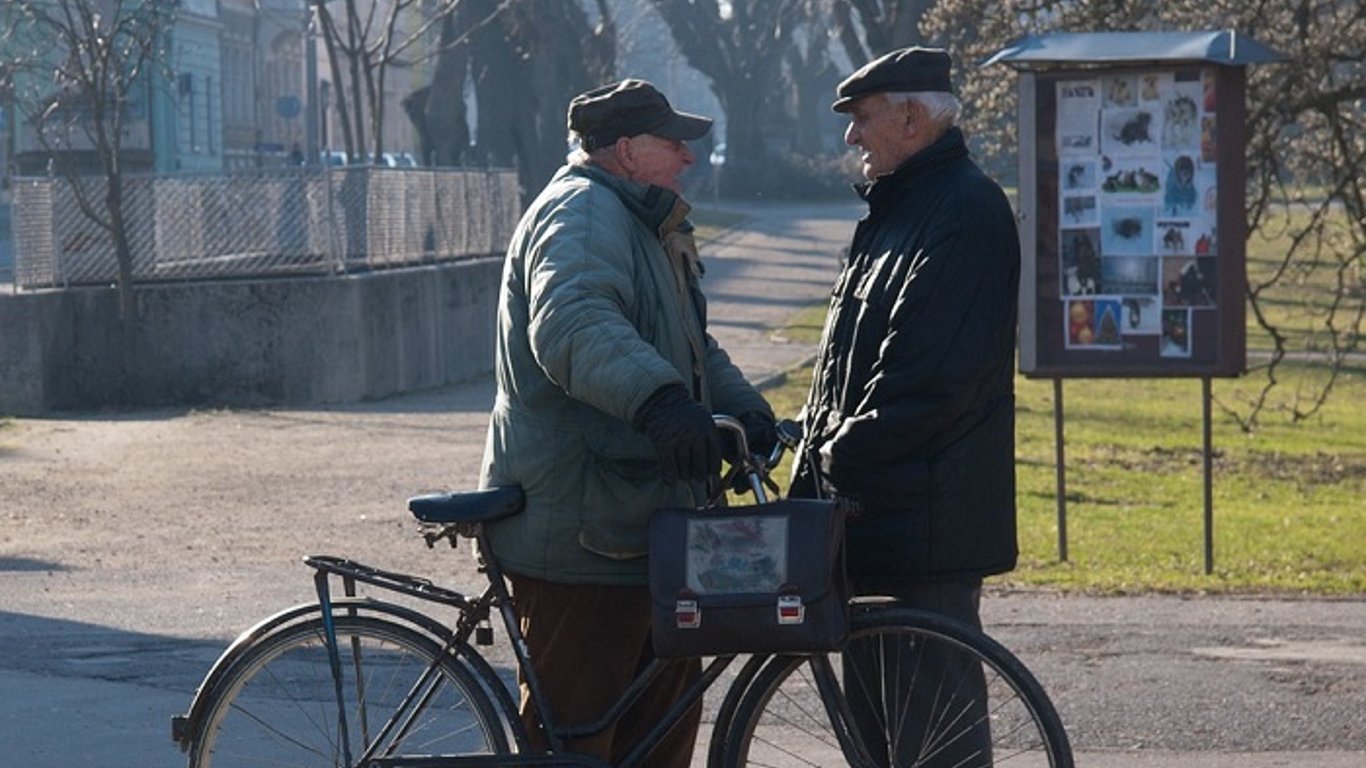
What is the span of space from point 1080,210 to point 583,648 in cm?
579

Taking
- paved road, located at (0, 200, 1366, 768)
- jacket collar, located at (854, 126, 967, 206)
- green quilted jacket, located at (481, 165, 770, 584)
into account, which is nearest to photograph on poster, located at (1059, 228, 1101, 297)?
paved road, located at (0, 200, 1366, 768)

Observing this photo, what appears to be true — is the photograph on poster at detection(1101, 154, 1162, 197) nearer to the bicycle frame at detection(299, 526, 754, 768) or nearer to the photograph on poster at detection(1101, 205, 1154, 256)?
the photograph on poster at detection(1101, 205, 1154, 256)

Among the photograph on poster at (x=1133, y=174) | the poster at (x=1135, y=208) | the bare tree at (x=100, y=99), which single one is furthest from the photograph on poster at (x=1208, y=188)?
the bare tree at (x=100, y=99)

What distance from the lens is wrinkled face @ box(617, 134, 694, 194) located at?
16.0 feet

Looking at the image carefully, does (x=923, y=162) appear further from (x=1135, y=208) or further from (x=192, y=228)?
(x=192, y=228)

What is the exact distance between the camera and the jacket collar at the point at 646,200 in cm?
483

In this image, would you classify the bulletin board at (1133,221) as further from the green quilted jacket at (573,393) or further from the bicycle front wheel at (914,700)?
the green quilted jacket at (573,393)

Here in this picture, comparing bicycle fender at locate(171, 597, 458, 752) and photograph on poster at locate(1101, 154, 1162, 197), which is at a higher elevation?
photograph on poster at locate(1101, 154, 1162, 197)

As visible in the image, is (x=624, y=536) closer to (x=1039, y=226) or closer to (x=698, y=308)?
(x=698, y=308)

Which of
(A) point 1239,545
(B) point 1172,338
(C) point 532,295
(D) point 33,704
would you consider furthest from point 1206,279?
(C) point 532,295

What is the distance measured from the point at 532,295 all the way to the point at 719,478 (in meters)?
0.54

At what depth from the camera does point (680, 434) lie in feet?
14.5

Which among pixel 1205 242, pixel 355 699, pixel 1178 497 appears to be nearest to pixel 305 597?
pixel 1205 242

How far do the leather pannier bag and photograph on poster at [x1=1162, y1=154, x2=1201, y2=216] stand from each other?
5882 millimetres
